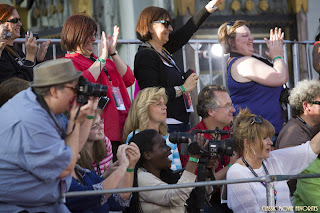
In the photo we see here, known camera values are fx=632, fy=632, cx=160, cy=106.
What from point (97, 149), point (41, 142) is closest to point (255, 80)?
point (97, 149)

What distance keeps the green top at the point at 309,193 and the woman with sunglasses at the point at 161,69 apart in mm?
1148

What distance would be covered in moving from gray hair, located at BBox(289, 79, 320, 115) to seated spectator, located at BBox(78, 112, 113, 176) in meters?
1.88

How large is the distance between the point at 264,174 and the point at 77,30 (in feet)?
6.36

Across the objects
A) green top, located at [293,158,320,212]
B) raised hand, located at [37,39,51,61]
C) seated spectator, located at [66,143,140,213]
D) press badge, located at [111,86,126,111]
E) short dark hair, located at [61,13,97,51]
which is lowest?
green top, located at [293,158,320,212]

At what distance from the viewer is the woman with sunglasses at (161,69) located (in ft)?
18.4

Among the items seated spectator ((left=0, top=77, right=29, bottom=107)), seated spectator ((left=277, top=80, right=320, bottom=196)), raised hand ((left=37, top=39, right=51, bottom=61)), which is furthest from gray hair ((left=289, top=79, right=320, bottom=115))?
seated spectator ((left=0, top=77, right=29, bottom=107))

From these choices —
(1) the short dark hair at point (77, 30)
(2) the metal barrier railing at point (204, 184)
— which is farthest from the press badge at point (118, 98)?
(2) the metal barrier railing at point (204, 184)

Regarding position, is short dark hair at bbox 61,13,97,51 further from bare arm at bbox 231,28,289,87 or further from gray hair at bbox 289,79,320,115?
gray hair at bbox 289,79,320,115

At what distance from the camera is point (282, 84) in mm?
5871

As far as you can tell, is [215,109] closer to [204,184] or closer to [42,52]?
[42,52]

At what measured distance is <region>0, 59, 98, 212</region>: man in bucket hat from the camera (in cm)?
326

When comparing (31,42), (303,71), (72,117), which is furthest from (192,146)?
(303,71)

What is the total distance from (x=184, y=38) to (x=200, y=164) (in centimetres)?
207

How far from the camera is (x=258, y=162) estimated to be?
16.1ft
